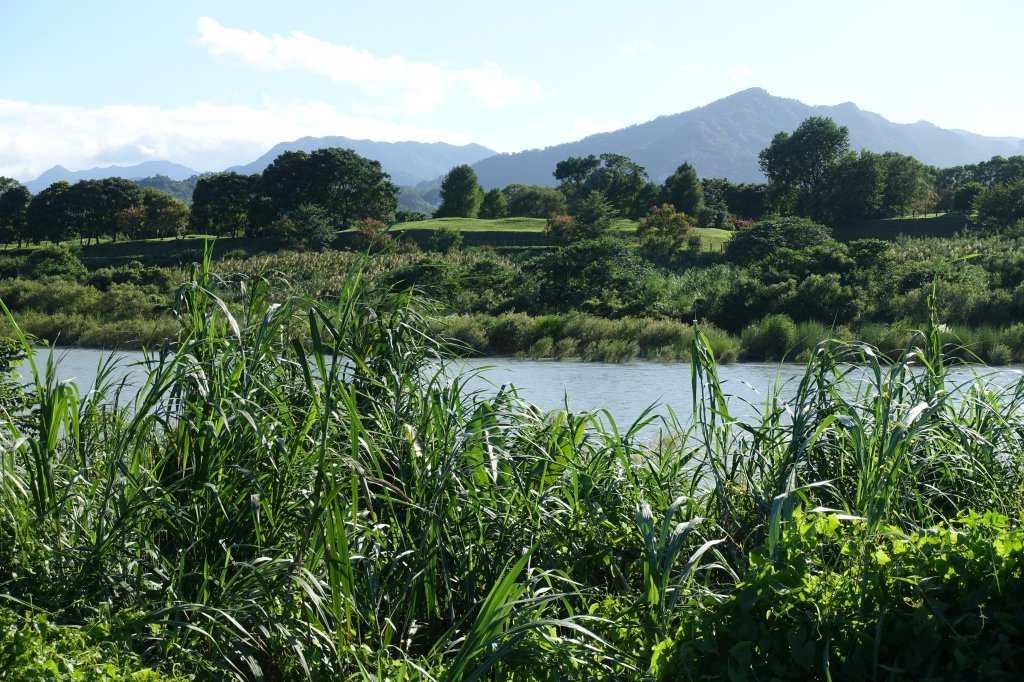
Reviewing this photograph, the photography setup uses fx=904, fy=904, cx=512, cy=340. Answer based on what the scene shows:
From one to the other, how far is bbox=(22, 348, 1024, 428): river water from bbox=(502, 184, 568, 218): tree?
2936 cm

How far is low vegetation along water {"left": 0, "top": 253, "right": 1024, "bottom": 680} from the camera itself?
5.84 ft

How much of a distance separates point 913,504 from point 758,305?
1705 cm

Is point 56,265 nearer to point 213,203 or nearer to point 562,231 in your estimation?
point 213,203

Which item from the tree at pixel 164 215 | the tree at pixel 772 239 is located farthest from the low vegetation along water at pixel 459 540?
the tree at pixel 164 215

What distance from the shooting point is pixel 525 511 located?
9.03 ft

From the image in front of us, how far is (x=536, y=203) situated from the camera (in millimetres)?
47375

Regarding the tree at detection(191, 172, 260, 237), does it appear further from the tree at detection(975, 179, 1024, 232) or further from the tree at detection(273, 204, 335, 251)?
the tree at detection(975, 179, 1024, 232)

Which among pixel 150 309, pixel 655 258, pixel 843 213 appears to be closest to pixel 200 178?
pixel 150 309

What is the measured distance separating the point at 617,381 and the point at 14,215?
37.2 meters

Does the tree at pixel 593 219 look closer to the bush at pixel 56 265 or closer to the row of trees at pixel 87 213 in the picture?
the bush at pixel 56 265

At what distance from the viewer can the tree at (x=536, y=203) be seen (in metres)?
46.9

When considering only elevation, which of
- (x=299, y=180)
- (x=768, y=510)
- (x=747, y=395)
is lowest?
(x=747, y=395)

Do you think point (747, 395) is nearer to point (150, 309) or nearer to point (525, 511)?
point (525, 511)

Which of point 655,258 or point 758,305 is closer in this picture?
point 758,305
